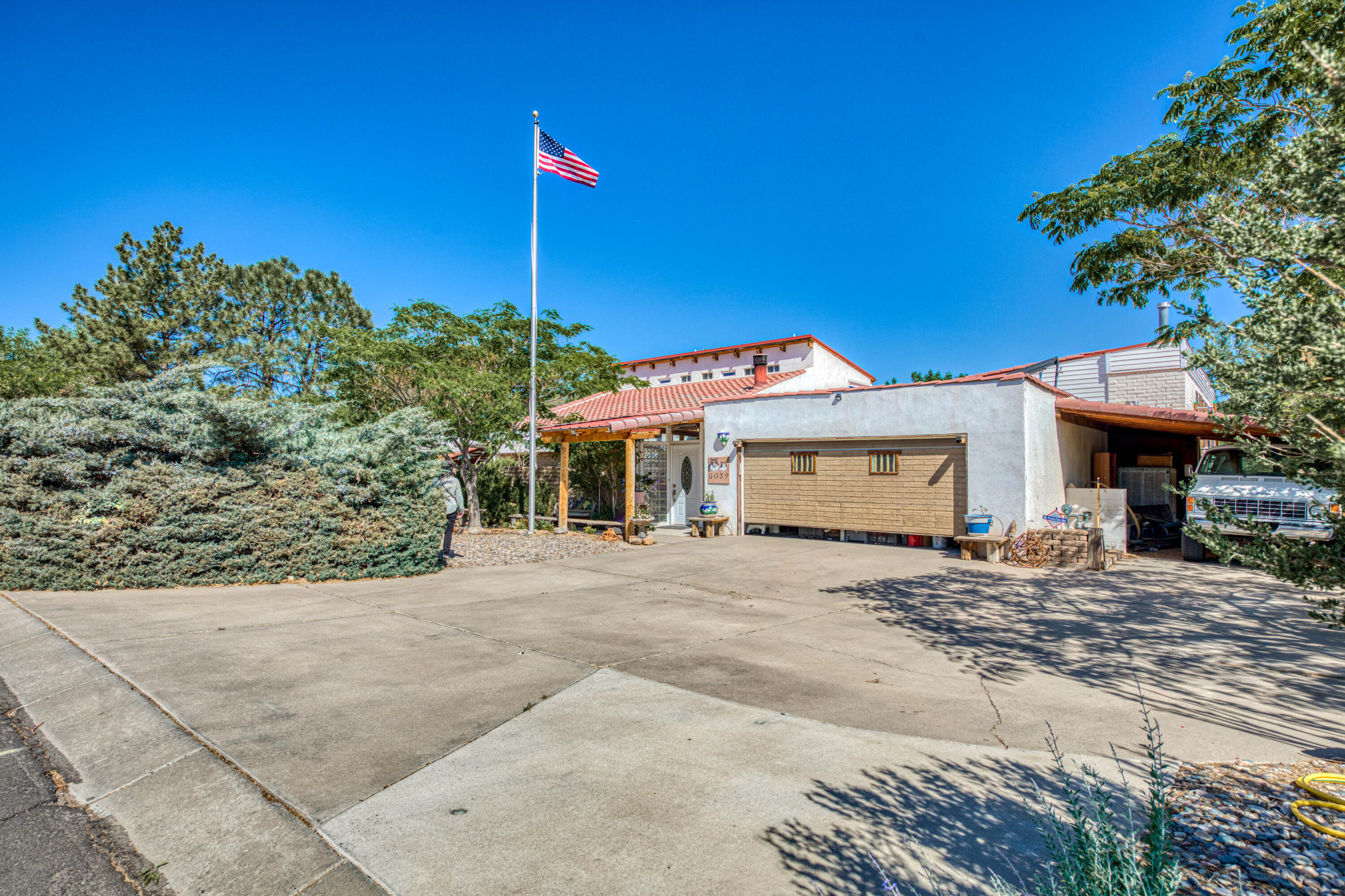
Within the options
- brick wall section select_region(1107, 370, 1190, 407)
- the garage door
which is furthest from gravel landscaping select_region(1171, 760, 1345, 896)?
brick wall section select_region(1107, 370, 1190, 407)

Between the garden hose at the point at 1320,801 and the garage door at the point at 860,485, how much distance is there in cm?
1002

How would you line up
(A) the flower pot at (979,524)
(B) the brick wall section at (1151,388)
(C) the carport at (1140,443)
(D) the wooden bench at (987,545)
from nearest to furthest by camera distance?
(D) the wooden bench at (987,545), (A) the flower pot at (979,524), (C) the carport at (1140,443), (B) the brick wall section at (1151,388)

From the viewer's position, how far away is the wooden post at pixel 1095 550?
10.5m

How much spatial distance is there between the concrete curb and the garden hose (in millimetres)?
3827

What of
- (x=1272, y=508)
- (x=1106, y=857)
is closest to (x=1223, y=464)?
(x=1272, y=508)

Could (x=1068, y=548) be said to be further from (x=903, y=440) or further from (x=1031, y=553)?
(x=903, y=440)

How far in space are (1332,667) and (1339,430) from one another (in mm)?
4457

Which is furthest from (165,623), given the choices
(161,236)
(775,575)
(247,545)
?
(161,236)

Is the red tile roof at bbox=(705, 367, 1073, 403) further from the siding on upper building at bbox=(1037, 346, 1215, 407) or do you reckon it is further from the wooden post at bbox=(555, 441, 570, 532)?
the siding on upper building at bbox=(1037, 346, 1215, 407)

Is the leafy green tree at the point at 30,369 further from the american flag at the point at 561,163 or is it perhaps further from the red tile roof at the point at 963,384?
the red tile roof at the point at 963,384

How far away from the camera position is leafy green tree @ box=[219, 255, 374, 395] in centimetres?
3186

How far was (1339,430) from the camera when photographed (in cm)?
249

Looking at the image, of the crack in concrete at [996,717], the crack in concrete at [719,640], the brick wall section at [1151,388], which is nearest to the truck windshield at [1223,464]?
the brick wall section at [1151,388]

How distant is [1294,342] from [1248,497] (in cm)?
1092
